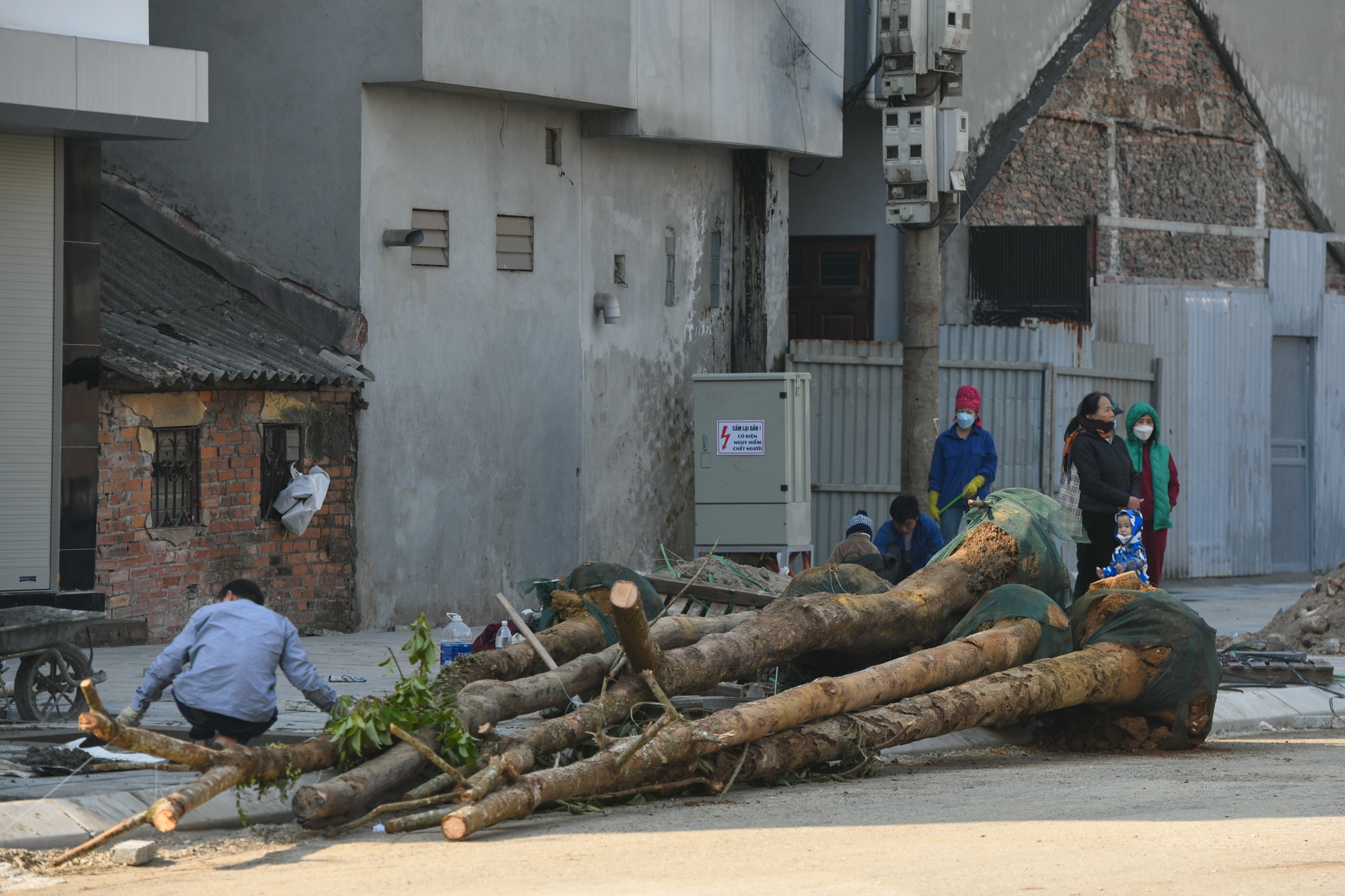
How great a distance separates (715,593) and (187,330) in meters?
5.23

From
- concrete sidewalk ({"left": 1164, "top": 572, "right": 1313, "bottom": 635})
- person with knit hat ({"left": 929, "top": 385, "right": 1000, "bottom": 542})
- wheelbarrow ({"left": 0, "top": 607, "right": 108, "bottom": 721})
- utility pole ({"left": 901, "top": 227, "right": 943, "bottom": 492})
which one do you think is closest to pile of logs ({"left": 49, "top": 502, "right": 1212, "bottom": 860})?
wheelbarrow ({"left": 0, "top": 607, "right": 108, "bottom": 721})

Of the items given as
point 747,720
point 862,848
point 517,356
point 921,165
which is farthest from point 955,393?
point 862,848

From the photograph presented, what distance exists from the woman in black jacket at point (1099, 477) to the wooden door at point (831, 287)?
6730 millimetres

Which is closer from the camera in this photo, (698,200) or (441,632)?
(441,632)

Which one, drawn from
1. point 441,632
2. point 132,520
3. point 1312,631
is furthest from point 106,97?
point 1312,631

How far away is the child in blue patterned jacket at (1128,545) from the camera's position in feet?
46.9

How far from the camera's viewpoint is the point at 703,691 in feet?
33.4

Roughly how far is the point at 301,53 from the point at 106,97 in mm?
3635

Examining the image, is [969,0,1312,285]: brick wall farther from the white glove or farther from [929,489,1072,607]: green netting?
the white glove

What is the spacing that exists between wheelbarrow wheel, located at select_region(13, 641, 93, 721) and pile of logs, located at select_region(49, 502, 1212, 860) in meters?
2.29

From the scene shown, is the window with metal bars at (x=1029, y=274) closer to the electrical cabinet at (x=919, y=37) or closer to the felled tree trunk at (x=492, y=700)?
the electrical cabinet at (x=919, y=37)

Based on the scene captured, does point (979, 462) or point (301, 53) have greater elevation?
point (301, 53)

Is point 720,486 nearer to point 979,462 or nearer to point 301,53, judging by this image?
point 979,462

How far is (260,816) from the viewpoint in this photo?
8.29 m
